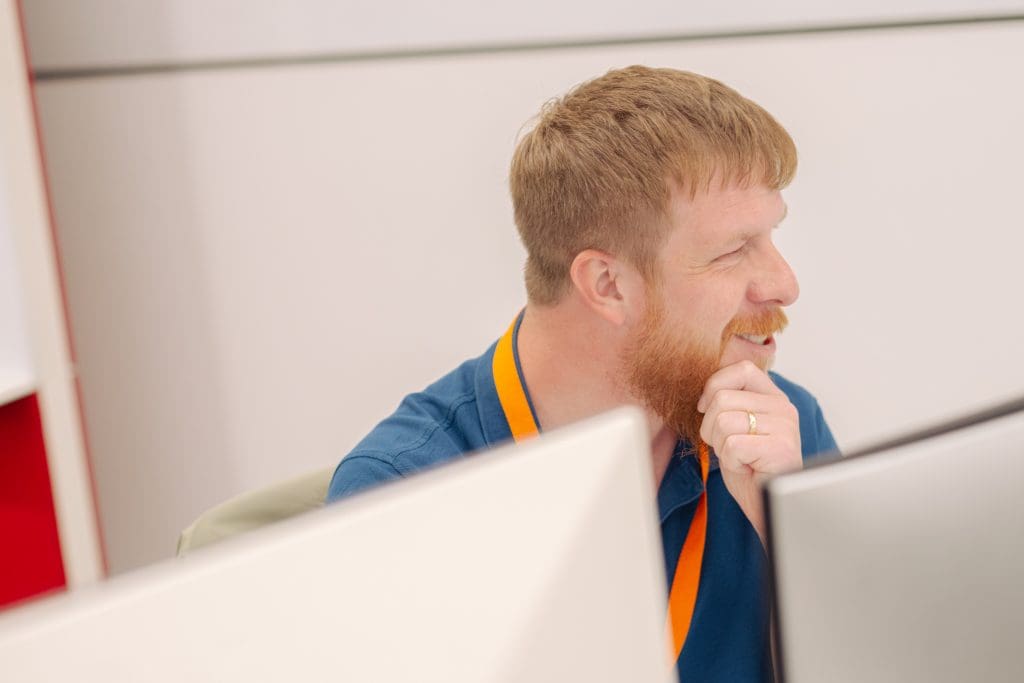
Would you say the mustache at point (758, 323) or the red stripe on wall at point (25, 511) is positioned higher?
the mustache at point (758, 323)

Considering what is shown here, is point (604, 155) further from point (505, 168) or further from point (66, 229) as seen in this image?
point (66, 229)

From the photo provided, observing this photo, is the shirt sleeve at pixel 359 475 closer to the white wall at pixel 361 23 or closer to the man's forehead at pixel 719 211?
the man's forehead at pixel 719 211

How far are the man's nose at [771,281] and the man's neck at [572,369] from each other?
19 centimetres

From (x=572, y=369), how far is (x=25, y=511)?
2.73 feet

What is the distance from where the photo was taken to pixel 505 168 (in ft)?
5.24

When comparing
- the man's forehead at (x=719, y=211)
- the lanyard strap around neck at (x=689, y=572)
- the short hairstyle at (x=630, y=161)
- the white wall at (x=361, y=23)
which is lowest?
the lanyard strap around neck at (x=689, y=572)

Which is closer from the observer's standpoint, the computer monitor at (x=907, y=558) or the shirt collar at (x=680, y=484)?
the computer monitor at (x=907, y=558)

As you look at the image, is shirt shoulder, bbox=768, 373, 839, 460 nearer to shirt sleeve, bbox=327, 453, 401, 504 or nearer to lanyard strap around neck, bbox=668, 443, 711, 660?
lanyard strap around neck, bbox=668, 443, 711, 660

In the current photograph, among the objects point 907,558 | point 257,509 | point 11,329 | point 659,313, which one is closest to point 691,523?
point 659,313

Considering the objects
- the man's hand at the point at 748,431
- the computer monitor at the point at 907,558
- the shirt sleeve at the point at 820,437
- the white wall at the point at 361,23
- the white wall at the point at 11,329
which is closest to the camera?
the computer monitor at the point at 907,558

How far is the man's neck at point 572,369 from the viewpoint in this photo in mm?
1332

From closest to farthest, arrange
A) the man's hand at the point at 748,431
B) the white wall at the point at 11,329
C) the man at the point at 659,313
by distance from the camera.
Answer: the man's hand at the point at 748,431
the man at the point at 659,313
the white wall at the point at 11,329

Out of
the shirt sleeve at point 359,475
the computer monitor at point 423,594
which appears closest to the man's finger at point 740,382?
the shirt sleeve at point 359,475

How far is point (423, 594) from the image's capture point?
1.37 feet
